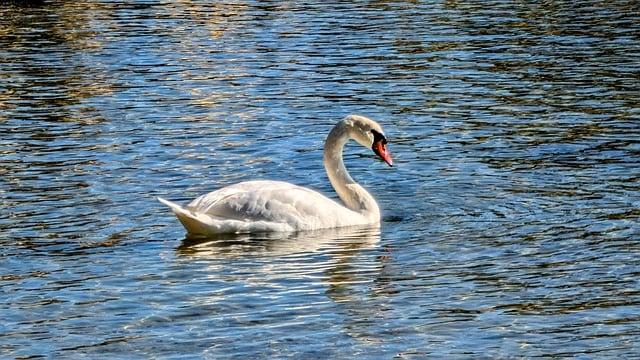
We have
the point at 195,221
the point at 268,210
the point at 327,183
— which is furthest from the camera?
the point at 327,183

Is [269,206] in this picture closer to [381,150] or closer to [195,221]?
[195,221]

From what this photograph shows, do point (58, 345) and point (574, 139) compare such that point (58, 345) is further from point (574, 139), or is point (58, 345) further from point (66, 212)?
point (574, 139)

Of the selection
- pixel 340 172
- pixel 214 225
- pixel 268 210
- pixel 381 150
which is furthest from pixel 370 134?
pixel 214 225

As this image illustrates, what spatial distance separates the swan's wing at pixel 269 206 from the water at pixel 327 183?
9.6 inches

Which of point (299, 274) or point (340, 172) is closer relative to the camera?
point (299, 274)

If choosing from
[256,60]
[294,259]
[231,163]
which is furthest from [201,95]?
[294,259]

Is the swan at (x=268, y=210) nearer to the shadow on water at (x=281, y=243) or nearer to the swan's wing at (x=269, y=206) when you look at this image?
the swan's wing at (x=269, y=206)

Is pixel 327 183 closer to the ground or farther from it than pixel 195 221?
closer to the ground

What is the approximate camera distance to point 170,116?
25688mm

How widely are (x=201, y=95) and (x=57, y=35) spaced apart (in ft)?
31.2

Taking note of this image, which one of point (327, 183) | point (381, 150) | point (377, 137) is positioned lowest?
point (327, 183)

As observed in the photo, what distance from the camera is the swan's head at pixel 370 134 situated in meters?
19.1

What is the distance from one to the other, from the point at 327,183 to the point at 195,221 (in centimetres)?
382

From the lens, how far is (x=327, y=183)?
68.3ft
